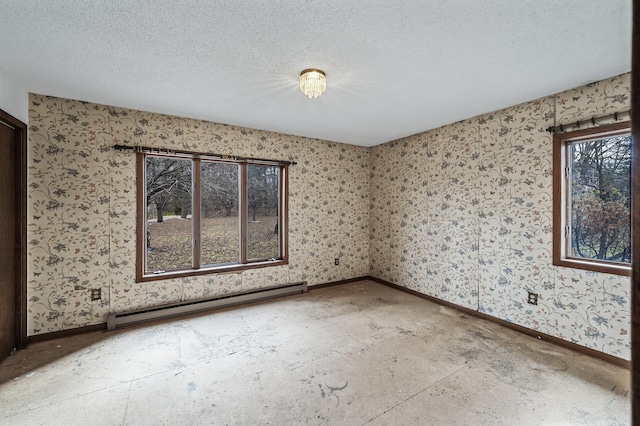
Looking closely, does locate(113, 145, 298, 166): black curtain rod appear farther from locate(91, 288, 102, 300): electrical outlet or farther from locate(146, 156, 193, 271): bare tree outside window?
locate(91, 288, 102, 300): electrical outlet

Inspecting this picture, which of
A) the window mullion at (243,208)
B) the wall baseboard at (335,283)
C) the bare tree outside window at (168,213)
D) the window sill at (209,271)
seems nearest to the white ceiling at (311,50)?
the bare tree outside window at (168,213)

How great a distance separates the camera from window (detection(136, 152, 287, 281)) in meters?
3.44

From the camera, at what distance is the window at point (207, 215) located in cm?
344

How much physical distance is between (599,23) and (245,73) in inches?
97.9

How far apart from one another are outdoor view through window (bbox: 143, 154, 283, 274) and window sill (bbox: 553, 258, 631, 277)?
3399 millimetres

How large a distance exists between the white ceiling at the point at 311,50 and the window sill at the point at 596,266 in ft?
5.40

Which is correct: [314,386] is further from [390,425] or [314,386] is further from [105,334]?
[105,334]

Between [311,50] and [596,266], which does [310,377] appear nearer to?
[311,50]

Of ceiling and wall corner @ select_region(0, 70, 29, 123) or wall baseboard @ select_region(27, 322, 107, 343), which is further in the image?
wall baseboard @ select_region(27, 322, 107, 343)

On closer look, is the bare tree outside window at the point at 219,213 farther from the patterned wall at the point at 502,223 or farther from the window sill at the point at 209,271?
the patterned wall at the point at 502,223

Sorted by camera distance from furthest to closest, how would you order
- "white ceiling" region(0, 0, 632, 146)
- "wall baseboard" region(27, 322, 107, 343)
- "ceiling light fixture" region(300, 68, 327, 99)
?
"wall baseboard" region(27, 322, 107, 343), "ceiling light fixture" region(300, 68, 327, 99), "white ceiling" region(0, 0, 632, 146)

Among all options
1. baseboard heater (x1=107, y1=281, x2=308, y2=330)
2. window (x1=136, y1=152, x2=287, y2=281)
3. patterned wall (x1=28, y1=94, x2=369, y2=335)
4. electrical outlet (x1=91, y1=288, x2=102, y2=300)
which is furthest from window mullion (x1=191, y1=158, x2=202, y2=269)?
electrical outlet (x1=91, y1=288, x2=102, y2=300)

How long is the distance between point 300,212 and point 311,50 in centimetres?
262

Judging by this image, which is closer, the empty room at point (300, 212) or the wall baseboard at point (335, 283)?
the empty room at point (300, 212)
